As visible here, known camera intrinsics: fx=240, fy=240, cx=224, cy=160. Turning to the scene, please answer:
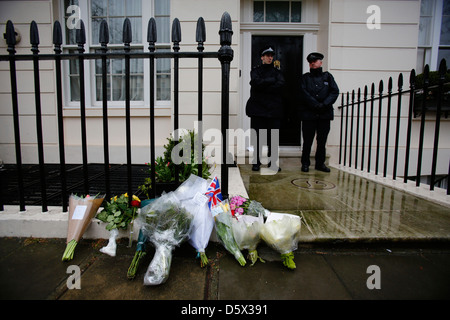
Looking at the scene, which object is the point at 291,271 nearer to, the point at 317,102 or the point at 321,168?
the point at 321,168

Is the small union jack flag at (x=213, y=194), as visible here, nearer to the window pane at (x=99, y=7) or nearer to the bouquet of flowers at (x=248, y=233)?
the bouquet of flowers at (x=248, y=233)

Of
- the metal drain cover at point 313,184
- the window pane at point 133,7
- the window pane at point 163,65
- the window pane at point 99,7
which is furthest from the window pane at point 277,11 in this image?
the metal drain cover at point 313,184

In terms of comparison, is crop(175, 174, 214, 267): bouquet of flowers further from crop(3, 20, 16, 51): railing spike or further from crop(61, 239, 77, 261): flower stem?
crop(3, 20, 16, 51): railing spike

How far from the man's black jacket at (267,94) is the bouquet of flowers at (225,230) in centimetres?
270

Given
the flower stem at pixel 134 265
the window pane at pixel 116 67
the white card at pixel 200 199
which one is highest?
the window pane at pixel 116 67

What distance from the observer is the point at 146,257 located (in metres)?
1.54

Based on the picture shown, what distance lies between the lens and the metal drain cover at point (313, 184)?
302 centimetres

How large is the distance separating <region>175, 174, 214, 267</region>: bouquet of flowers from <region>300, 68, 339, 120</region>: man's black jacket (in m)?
2.94

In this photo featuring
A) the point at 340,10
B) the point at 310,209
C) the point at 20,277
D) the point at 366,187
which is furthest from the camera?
the point at 340,10

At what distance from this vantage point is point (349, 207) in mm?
2287
